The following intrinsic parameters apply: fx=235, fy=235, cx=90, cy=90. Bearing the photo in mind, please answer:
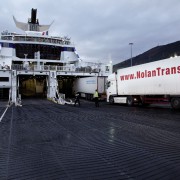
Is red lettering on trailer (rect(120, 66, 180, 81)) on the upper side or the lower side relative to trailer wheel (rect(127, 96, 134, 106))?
upper

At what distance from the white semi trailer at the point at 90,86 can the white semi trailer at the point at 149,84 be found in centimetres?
454

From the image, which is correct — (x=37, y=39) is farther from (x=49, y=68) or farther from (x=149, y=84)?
(x=149, y=84)

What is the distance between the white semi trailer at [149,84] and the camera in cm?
1652

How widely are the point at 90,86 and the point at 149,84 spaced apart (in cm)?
1339

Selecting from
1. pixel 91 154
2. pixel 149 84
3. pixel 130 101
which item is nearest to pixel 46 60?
pixel 130 101

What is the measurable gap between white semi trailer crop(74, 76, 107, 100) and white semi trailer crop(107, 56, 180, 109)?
14.9ft

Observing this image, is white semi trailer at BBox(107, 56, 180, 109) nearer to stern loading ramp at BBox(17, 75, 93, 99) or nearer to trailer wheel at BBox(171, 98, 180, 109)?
trailer wheel at BBox(171, 98, 180, 109)

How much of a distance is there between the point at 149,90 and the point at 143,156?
46.2 feet

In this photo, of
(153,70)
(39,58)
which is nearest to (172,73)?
(153,70)

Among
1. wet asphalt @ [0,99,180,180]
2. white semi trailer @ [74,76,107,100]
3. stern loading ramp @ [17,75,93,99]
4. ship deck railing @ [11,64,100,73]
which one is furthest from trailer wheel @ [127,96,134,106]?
stern loading ramp @ [17,75,93,99]

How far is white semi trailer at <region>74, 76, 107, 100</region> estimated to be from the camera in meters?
29.4

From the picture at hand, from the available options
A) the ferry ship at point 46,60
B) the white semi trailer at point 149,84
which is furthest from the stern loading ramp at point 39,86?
the white semi trailer at point 149,84

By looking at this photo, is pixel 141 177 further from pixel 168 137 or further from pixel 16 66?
pixel 16 66

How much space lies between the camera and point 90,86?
103 feet
